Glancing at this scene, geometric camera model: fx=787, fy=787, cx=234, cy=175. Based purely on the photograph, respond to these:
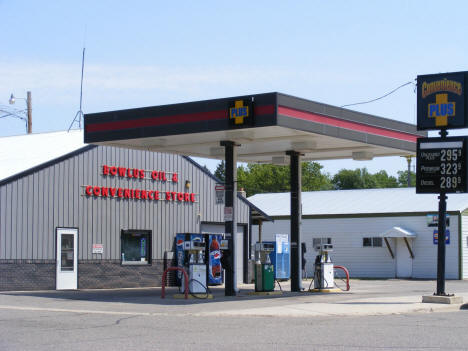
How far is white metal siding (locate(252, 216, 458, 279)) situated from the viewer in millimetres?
38406

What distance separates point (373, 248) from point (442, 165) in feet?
68.0

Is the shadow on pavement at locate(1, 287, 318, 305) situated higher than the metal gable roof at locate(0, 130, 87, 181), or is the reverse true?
the metal gable roof at locate(0, 130, 87, 181)

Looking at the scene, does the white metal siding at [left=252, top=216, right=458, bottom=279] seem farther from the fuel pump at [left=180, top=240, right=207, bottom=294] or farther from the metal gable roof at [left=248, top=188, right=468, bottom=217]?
the fuel pump at [left=180, top=240, right=207, bottom=294]

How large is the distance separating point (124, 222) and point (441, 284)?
457 inches

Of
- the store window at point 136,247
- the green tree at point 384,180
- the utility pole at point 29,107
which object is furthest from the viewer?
the green tree at point 384,180

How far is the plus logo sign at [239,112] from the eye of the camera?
19828mm

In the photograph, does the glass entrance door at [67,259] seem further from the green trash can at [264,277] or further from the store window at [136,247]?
the green trash can at [264,277]

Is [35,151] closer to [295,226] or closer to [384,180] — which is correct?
[295,226]

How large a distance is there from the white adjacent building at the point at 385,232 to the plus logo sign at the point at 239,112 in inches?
751

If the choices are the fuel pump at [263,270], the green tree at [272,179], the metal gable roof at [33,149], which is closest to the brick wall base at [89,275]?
the metal gable roof at [33,149]

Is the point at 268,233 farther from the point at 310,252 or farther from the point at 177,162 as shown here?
the point at 177,162

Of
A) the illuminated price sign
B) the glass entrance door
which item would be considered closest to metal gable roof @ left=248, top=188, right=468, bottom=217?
the illuminated price sign

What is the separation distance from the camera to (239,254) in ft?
102

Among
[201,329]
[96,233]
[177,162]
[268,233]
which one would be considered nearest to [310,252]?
[268,233]
